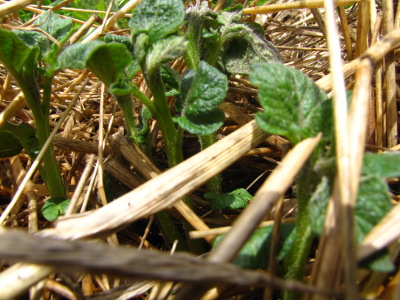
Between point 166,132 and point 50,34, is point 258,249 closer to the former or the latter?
point 166,132

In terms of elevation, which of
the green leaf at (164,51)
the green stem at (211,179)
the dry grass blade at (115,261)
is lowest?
the green stem at (211,179)

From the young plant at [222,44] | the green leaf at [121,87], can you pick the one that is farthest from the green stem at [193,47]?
the green leaf at [121,87]

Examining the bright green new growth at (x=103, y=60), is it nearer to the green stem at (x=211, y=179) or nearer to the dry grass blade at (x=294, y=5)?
the green stem at (x=211, y=179)

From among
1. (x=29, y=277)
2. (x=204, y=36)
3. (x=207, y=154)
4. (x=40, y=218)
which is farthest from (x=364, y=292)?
(x=40, y=218)

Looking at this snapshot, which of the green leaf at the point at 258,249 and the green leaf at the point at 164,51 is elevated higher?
the green leaf at the point at 164,51

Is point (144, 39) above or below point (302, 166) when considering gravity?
above

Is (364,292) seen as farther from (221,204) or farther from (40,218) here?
(40,218)

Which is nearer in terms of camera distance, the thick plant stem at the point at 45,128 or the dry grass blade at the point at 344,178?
the dry grass blade at the point at 344,178

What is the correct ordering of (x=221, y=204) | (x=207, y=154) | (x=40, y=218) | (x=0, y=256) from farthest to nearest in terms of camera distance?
(x=40, y=218) < (x=221, y=204) < (x=207, y=154) < (x=0, y=256)
